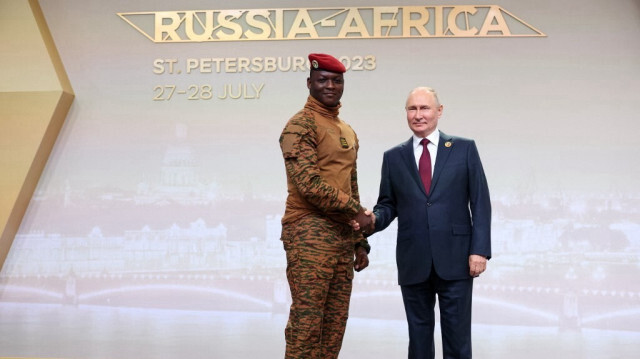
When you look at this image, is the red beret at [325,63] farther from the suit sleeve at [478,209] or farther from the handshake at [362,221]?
the suit sleeve at [478,209]

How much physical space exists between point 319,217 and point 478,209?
0.67 metres

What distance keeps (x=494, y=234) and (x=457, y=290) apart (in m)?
1.75

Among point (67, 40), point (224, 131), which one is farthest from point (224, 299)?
point (67, 40)

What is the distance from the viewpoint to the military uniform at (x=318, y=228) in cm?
258

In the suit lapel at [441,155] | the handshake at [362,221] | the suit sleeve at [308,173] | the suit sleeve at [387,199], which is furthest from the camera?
the suit sleeve at [387,199]

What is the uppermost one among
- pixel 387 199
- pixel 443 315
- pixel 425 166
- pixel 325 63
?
pixel 325 63

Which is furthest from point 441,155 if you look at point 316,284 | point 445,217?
point 316,284

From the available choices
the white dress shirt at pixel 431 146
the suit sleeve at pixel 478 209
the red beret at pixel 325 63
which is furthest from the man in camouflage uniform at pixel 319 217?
the suit sleeve at pixel 478 209

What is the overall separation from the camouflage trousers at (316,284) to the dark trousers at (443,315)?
0.32m

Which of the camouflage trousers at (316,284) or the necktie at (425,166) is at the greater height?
the necktie at (425,166)

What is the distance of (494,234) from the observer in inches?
174

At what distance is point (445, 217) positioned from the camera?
281 cm

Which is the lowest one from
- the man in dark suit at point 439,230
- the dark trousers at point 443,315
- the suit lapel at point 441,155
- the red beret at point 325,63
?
the dark trousers at point 443,315

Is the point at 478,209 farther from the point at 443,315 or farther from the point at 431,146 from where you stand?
the point at 443,315
